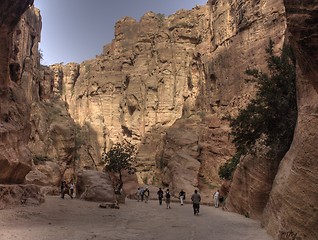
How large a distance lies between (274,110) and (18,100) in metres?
14.8

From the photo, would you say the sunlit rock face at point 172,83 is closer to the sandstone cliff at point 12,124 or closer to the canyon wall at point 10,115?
the sandstone cliff at point 12,124

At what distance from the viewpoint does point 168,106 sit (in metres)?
73.8

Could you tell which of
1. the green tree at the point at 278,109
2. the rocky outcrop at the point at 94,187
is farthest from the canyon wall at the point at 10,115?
the green tree at the point at 278,109

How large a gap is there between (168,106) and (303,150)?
63.7 m

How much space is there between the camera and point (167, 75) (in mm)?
74938

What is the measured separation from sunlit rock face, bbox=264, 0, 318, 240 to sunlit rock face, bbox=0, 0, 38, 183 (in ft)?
44.0

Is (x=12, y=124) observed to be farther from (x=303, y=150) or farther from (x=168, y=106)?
(x=168, y=106)

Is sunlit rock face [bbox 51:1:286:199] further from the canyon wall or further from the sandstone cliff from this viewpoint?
the canyon wall

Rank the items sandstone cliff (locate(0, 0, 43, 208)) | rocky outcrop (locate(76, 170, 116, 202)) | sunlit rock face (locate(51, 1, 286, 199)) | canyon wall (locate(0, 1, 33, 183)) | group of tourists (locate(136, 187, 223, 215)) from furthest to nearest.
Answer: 1. sunlit rock face (locate(51, 1, 286, 199))
2. rocky outcrop (locate(76, 170, 116, 202))
3. group of tourists (locate(136, 187, 223, 215))
4. canyon wall (locate(0, 1, 33, 183))
5. sandstone cliff (locate(0, 0, 43, 208))

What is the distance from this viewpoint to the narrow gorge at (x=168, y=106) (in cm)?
1066

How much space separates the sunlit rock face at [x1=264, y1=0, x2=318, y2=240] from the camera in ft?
27.3

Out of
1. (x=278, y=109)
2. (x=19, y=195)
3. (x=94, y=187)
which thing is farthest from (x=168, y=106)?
(x=278, y=109)

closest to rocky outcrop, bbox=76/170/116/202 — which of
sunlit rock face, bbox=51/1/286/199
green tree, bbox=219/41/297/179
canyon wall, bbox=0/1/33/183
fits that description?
canyon wall, bbox=0/1/33/183

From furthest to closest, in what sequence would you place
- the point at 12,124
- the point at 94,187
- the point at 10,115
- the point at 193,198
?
the point at 94,187 → the point at 193,198 → the point at 10,115 → the point at 12,124
